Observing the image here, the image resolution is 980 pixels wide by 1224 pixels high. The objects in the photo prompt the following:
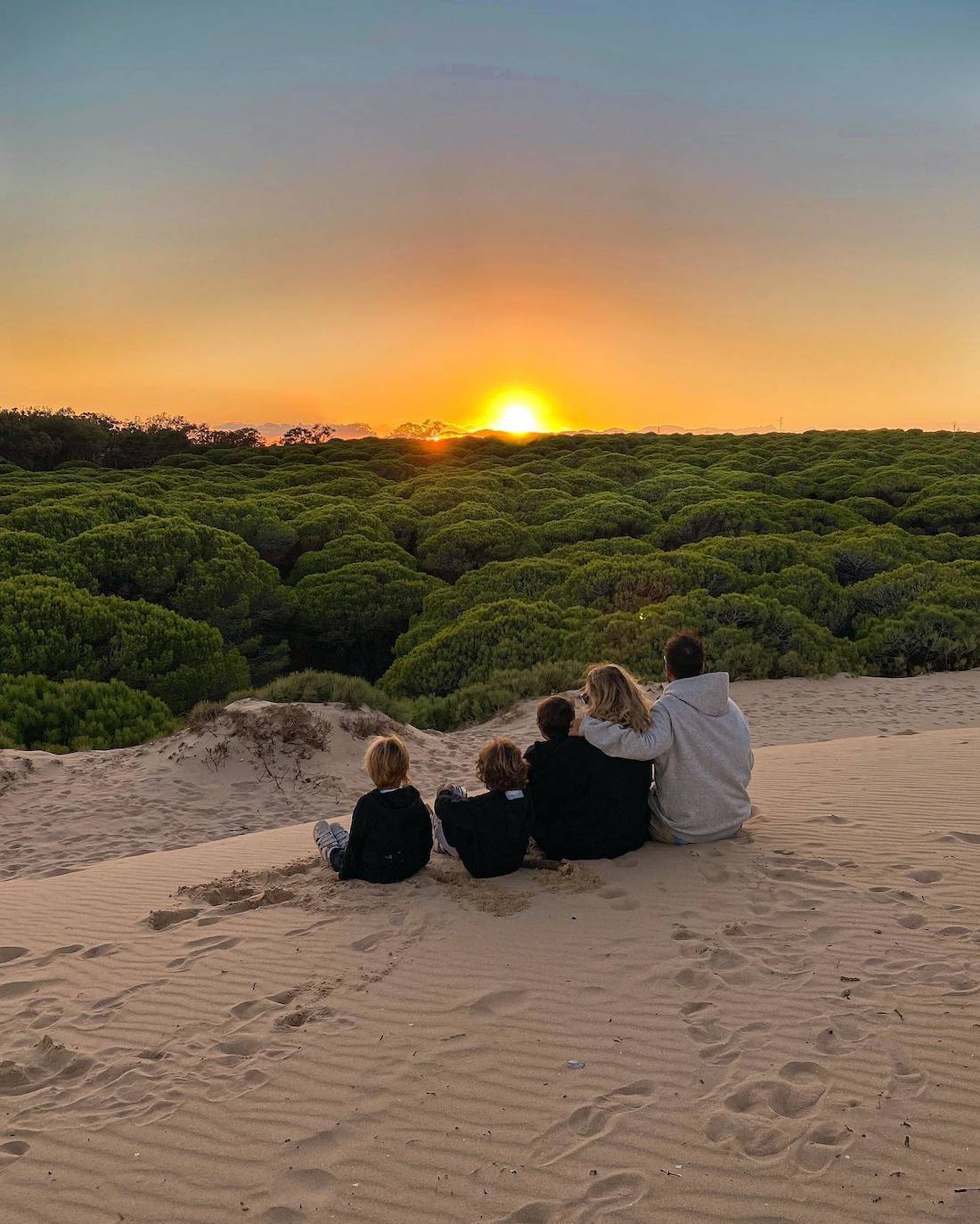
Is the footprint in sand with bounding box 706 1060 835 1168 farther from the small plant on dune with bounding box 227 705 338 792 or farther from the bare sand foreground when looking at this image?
the small plant on dune with bounding box 227 705 338 792

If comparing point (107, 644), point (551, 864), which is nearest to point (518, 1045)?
point (551, 864)

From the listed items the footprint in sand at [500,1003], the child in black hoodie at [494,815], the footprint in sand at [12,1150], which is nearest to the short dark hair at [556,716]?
the child in black hoodie at [494,815]

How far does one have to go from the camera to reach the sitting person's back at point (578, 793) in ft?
17.4

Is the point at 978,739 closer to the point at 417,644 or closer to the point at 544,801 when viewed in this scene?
the point at 544,801

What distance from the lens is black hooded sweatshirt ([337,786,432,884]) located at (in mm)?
5344

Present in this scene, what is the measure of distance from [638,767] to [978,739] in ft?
16.3

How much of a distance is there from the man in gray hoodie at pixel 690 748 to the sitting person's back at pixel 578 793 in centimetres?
13

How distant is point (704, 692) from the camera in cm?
538

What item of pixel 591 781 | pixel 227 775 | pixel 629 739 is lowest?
pixel 227 775

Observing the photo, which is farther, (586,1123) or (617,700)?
(617,700)

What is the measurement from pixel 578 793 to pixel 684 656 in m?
1.08

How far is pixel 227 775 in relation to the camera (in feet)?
33.7

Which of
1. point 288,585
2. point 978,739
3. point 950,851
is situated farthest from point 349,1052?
point 288,585

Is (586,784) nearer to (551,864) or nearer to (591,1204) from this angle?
(551,864)
